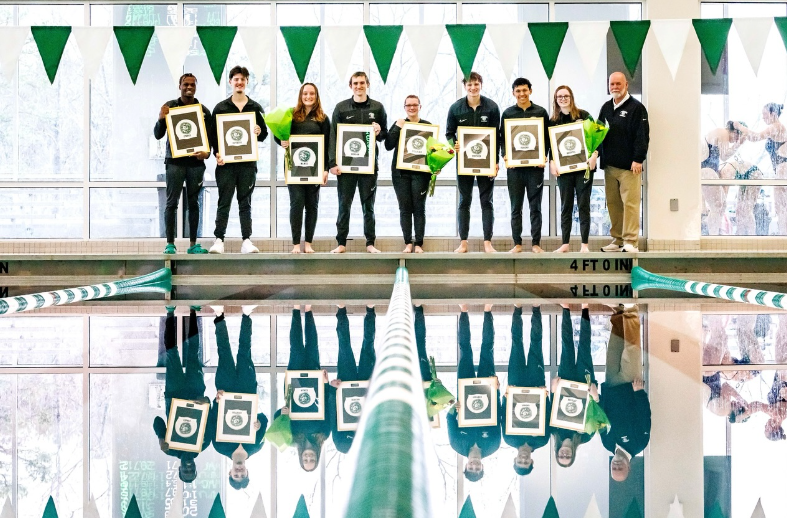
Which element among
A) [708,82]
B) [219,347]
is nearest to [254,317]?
[219,347]

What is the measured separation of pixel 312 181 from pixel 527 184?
2047 mm

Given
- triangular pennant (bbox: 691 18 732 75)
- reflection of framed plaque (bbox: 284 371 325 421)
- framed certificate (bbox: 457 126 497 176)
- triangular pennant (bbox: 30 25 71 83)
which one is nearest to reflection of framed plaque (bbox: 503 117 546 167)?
framed certificate (bbox: 457 126 497 176)

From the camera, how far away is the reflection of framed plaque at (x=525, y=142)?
22.5 ft

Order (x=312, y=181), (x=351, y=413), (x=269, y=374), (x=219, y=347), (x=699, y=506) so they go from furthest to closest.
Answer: (x=312, y=181), (x=219, y=347), (x=269, y=374), (x=351, y=413), (x=699, y=506)

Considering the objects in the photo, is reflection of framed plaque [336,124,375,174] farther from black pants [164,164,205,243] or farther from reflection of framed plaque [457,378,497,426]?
reflection of framed plaque [457,378,497,426]

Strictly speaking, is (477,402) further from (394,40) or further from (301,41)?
(301,41)

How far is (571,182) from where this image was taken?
22.7 ft

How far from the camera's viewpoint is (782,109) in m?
8.44

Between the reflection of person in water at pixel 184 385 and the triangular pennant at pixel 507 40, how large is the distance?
429cm

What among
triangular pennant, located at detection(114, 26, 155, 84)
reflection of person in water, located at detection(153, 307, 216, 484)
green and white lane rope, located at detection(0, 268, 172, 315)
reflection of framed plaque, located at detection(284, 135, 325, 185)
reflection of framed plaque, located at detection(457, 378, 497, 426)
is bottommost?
reflection of person in water, located at detection(153, 307, 216, 484)

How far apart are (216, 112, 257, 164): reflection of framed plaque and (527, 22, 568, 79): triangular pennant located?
273 cm

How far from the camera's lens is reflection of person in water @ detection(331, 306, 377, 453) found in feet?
4.83

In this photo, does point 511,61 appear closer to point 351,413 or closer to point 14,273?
point 14,273

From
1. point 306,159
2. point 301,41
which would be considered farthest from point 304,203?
point 301,41
